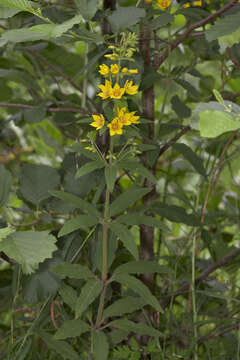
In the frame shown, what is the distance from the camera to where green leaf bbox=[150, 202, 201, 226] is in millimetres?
631

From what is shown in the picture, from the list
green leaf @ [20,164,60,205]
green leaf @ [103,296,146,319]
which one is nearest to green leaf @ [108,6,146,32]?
green leaf @ [20,164,60,205]

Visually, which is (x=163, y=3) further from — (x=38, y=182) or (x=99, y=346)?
(x=99, y=346)

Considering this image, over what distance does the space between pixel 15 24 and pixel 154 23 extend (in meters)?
0.26

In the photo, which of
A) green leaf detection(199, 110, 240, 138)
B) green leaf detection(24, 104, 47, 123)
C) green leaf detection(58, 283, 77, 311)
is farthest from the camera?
green leaf detection(24, 104, 47, 123)

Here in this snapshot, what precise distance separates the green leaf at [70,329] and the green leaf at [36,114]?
338 mm

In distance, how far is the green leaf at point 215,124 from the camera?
365mm

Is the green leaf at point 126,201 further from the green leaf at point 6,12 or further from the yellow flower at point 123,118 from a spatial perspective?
the green leaf at point 6,12

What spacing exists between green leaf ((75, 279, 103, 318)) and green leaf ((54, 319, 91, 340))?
0.04 metres

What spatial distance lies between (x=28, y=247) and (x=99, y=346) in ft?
0.49

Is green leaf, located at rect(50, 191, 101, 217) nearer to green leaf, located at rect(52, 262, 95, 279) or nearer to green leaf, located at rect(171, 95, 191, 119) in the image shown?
green leaf, located at rect(52, 262, 95, 279)

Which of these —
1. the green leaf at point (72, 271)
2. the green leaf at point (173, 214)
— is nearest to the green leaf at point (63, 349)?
the green leaf at point (72, 271)

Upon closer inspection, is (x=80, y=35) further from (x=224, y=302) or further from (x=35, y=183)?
(x=224, y=302)

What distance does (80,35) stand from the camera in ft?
1.65

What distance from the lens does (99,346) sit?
1.73ft
